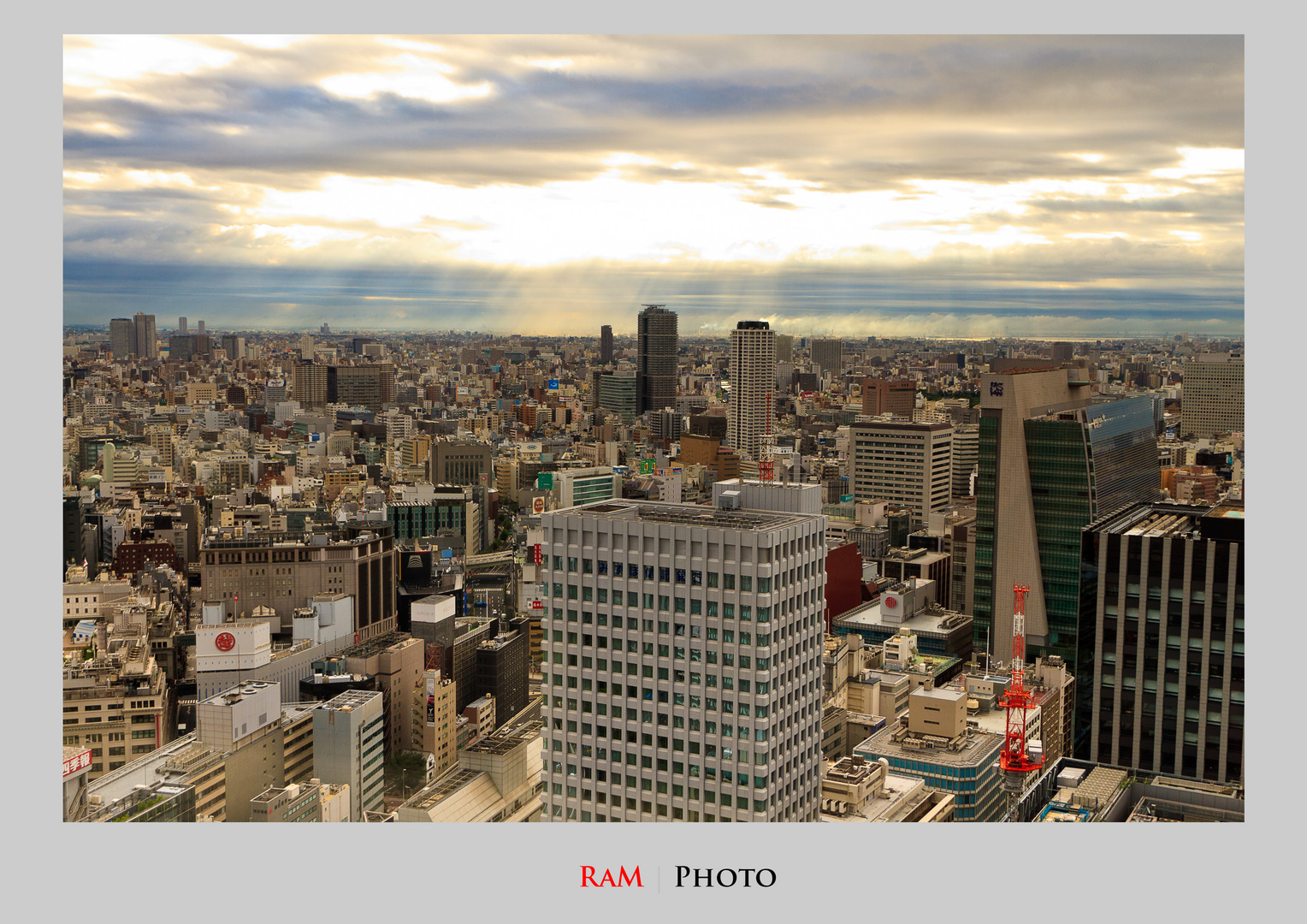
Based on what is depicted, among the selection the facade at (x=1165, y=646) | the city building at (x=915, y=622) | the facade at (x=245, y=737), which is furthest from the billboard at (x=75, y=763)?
the city building at (x=915, y=622)

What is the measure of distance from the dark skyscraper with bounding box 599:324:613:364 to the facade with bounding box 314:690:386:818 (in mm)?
5485

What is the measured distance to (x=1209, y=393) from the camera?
1108 centimetres

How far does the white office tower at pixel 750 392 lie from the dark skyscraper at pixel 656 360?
89 centimetres

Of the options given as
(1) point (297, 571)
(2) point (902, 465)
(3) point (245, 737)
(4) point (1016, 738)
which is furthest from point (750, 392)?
(3) point (245, 737)

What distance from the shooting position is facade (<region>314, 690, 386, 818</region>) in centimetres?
914

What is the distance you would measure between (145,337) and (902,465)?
40.4ft

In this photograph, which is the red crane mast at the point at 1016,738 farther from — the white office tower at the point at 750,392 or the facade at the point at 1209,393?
the white office tower at the point at 750,392

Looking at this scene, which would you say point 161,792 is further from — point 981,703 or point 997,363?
point 997,363

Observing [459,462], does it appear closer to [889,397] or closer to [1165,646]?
[889,397]

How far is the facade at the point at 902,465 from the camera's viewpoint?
20.0 m

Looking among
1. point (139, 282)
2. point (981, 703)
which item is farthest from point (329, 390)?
point (981, 703)

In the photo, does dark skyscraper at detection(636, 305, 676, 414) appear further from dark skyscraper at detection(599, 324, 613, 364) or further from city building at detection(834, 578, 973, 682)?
city building at detection(834, 578, 973, 682)

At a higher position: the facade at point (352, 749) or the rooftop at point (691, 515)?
the rooftop at point (691, 515)

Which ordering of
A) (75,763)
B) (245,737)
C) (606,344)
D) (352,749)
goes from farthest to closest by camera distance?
(606,344)
(352,749)
(245,737)
(75,763)
